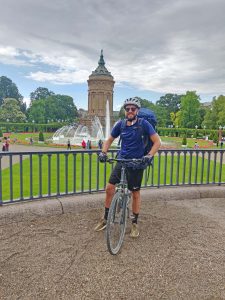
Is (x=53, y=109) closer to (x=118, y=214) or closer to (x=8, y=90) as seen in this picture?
(x=8, y=90)

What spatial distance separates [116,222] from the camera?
12.5 feet

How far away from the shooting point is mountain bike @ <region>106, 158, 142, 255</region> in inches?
142

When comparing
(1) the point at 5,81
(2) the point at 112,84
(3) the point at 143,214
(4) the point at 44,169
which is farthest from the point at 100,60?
(3) the point at 143,214

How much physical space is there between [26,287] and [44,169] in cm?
994

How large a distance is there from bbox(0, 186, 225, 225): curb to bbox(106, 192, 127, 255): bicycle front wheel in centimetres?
164

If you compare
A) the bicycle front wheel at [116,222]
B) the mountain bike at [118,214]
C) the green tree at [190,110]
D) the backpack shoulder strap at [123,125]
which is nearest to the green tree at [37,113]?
the green tree at [190,110]

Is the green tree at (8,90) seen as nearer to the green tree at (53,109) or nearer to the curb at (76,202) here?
the green tree at (53,109)

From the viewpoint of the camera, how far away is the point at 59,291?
2.84m

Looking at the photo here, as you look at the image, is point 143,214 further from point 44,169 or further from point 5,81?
point 5,81

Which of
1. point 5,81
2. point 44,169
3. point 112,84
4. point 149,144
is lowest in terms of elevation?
A: point 44,169

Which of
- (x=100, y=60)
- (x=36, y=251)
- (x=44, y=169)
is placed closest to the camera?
(x=36, y=251)

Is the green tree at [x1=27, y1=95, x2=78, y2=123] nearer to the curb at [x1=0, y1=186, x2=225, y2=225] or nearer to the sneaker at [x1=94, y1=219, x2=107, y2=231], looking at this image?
the curb at [x1=0, y1=186, x2=225, y2=225]

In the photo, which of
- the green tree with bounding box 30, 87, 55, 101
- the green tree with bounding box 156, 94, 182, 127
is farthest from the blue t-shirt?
the green tree with bounding box 30, 87, 55, 101

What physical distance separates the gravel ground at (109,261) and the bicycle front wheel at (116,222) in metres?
0.14
